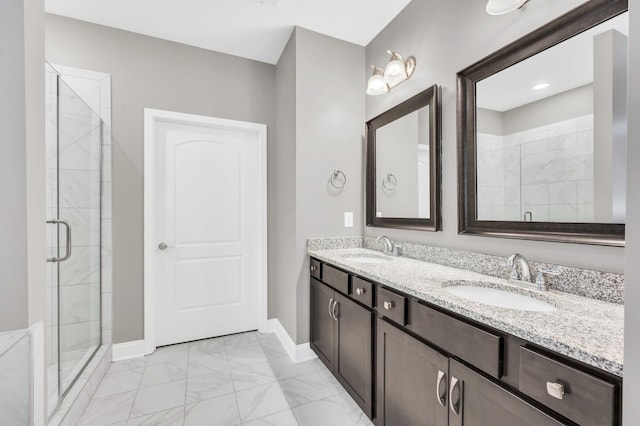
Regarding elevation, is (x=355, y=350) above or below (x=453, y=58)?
below

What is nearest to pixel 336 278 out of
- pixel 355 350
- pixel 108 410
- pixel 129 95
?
pixel 355 350

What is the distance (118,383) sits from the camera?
198 centimetres

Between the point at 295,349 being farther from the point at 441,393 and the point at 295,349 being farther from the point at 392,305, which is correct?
the point at 441,393

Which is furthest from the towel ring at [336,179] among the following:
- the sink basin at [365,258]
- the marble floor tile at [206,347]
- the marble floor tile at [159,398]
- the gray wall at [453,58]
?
the marble floor tile at [159,398]

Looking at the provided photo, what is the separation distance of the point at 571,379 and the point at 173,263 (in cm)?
268

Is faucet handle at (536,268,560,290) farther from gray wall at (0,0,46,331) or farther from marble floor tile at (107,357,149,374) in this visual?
marble floor tile at (107,357,149,374)

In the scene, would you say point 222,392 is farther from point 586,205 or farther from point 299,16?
point 299,16

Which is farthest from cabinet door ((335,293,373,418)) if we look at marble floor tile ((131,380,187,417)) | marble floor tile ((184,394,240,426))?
marble floor tile ((131,380,187,417))

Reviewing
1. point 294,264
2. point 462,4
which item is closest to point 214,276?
point 294,264

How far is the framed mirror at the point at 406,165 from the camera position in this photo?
1.81m

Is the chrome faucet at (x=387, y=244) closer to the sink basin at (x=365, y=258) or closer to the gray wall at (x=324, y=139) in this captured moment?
the sink basin at (x=365, y=258)

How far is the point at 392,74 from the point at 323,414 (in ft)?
7.52

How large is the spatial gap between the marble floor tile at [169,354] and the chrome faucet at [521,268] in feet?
7.98

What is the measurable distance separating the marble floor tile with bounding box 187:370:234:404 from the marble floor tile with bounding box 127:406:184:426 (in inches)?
4.5
